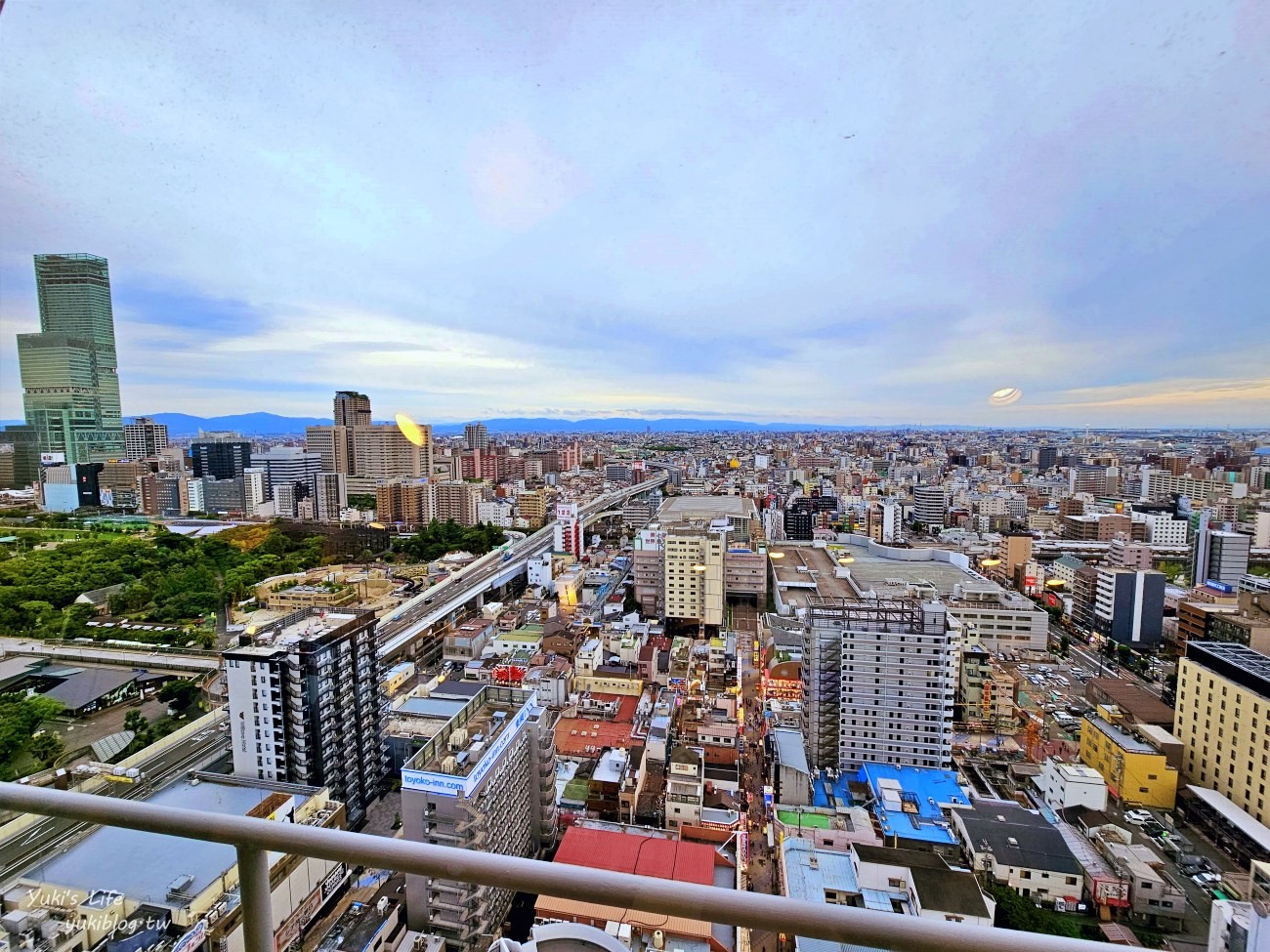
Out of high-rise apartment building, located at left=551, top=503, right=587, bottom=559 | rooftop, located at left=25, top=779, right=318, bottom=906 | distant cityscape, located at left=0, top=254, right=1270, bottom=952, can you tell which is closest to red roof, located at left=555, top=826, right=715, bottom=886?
distant cityscape, located at left=0, top=254, right=1270, bottom=952

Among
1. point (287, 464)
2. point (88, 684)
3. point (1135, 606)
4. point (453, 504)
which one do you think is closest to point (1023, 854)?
point (1135, 606)

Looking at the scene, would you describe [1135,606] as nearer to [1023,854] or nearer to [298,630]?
[1023,854]

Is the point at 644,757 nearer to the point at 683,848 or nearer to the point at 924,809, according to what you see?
the point at 683,848

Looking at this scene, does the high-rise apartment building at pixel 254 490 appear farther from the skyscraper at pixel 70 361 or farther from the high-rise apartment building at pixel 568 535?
the skyscraper at pixel 70 361

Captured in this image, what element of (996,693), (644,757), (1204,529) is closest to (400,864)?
(644,757)

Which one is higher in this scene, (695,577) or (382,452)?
(382,452)

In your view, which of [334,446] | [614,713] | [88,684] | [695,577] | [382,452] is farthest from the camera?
[334,446]

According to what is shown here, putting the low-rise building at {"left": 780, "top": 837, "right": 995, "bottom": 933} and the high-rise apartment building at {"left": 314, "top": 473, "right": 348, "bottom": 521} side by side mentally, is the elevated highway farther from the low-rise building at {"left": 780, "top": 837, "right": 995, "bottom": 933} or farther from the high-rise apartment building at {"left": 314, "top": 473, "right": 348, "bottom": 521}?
the low-rise building at {"left": 780, "top": 837, "right": 995, "bottom": 933}
